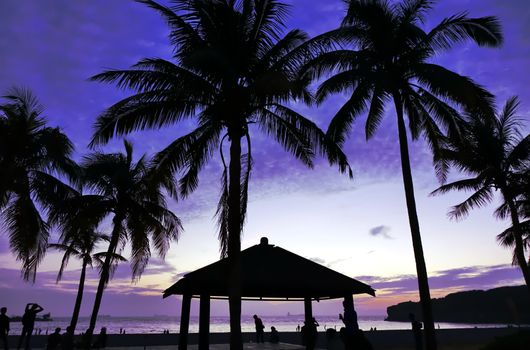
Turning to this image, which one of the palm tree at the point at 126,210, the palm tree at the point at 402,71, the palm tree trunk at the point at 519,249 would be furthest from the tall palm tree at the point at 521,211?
the palm tree at the point at 126,210

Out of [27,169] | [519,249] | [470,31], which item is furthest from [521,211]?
[27,169]

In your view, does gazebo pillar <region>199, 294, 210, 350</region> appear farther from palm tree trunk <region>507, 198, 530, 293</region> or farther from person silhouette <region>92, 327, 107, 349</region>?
palm tree trunk <region>507, 198, 530, 293</region>

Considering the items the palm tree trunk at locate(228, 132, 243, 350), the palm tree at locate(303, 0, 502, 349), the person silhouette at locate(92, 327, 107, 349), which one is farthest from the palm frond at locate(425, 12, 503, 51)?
the person silhouette at locate(92, 327, 107, 349)

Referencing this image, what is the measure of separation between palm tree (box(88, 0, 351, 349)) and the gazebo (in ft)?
2.77

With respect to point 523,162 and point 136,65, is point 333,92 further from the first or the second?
point 523,162

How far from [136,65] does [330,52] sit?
21.8ft

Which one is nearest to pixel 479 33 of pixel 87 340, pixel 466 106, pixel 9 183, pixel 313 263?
pixel 466 106

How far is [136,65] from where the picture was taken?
41.1ft

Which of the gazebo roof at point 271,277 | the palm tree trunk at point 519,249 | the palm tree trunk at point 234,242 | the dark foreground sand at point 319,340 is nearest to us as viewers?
the palm tree trunk at point 234,242

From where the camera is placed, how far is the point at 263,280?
10.9 metres

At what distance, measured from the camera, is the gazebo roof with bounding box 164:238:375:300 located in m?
10.9

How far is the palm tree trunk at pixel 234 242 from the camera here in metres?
10.3

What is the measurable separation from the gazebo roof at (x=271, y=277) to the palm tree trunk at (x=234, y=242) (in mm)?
332

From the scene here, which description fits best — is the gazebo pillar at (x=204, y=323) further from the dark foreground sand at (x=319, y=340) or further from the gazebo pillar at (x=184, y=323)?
the dark foreground sand at (x=319, y=340)
